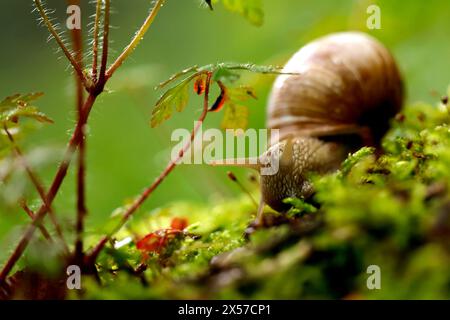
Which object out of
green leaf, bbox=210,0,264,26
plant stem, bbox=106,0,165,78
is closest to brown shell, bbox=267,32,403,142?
green leaf, bbox=210,0,264,26

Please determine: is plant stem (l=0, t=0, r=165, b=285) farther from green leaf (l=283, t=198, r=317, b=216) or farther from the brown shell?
the brown shell

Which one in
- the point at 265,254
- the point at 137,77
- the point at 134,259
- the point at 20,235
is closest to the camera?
the point at 265,254

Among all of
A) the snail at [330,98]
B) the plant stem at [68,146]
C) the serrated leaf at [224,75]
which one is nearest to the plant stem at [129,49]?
the plant stem at [68,146]

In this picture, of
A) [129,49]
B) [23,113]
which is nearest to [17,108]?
[23,113]

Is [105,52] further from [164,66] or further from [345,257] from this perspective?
[164,66]

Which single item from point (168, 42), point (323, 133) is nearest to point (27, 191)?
point (323, 133)

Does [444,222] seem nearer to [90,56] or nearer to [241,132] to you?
[241,132]

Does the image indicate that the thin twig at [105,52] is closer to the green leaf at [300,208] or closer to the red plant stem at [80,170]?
the red plant stem at [80,170]

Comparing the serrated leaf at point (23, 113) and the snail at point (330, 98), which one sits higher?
the snail at point (330, 98)
